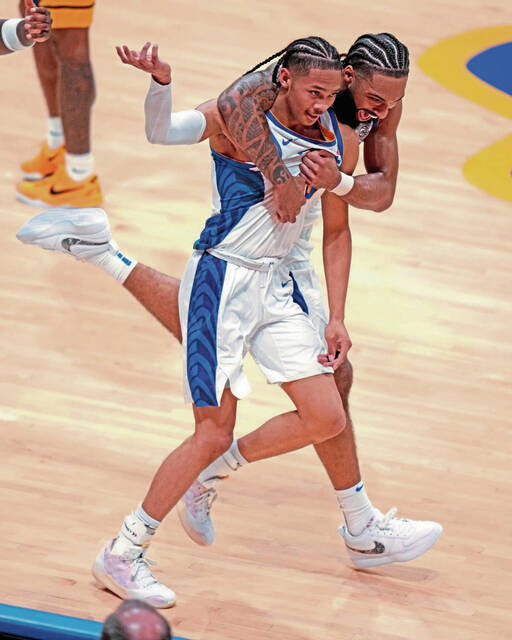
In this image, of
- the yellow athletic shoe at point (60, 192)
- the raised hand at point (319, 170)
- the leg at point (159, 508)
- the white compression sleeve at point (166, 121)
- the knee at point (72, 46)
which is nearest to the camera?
the white compression sleeve at point (166, 121)

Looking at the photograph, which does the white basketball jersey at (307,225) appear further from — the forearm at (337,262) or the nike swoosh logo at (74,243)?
the nike swoosh logo at (74,243)

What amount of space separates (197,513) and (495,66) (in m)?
4.85

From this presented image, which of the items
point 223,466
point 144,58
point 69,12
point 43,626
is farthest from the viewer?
point 69,12

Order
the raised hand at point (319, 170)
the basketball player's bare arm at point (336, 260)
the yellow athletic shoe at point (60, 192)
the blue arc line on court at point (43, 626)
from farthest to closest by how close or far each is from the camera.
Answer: the yellow athletic shoe at point (60, 192), the basketball player's bare arm at point (336, 260), the raised hand at point (319, 170), the blue arc line on court at point (43, 626)

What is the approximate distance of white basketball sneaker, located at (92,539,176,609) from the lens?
3.54 meters

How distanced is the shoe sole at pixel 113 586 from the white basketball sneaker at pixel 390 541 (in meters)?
0.61

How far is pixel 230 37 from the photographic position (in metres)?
7.77

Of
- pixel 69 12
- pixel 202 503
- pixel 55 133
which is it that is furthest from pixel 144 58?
pixel 55 133

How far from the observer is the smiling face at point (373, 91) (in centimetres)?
346

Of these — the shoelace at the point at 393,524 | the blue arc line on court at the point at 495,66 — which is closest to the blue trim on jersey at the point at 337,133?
the shoelace at the point at 393,524

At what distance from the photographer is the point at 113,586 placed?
356cm

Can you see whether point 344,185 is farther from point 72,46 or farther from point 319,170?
point 72,46

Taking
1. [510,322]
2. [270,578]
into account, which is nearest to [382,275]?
[510,322]

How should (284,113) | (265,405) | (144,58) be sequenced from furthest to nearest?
(265,405), (284,113), (144,58)
